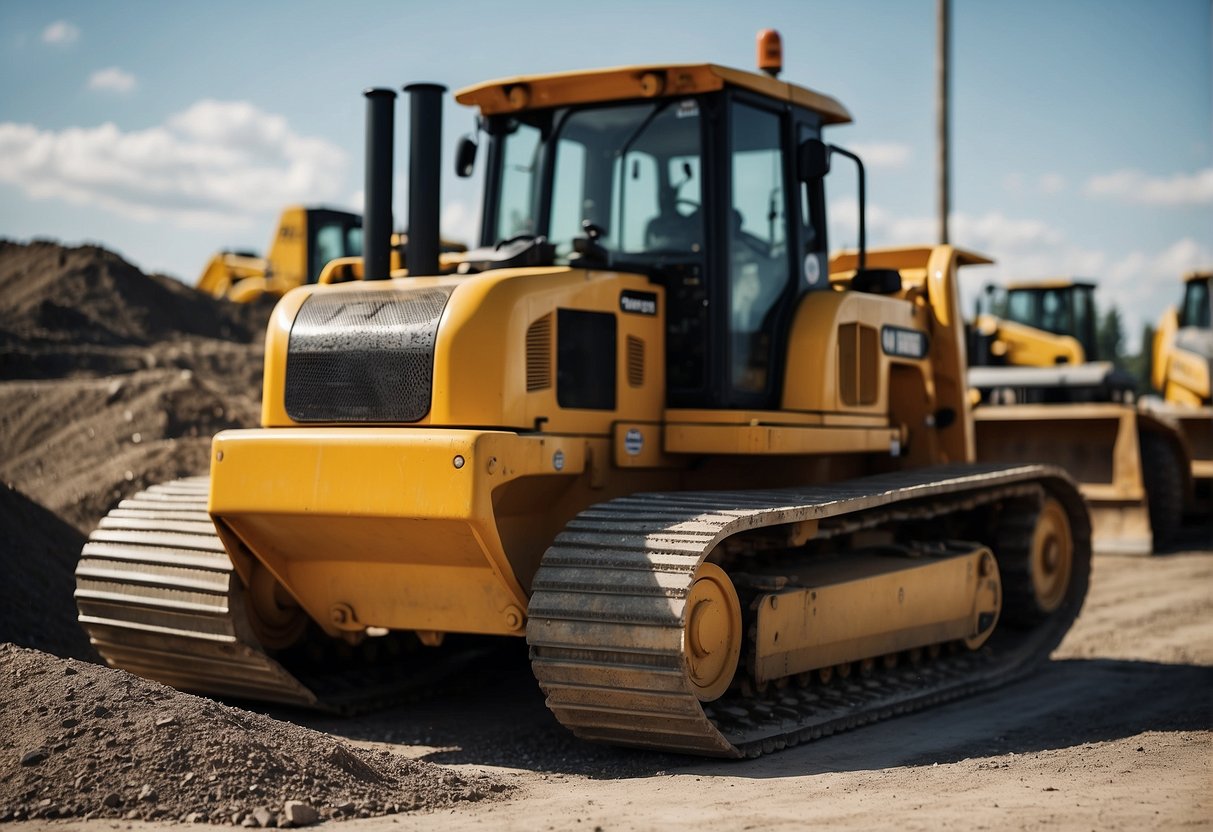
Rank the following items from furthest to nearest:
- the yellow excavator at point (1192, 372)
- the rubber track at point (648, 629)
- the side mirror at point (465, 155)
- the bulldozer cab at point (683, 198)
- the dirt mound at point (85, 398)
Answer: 1. the yellow excavator at point (1192, 372)
2. the dirt mound at point (85, 398)
3. the side mirror at point (465, 155)
4. the bulldozer cab at point (683, 198)
5. the rubber track at point (648, 629)

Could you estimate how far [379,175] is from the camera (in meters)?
6.95

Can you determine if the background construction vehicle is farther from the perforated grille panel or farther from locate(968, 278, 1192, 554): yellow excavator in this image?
the perforated grille panel

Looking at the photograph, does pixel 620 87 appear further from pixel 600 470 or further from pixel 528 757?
pixel 528 757

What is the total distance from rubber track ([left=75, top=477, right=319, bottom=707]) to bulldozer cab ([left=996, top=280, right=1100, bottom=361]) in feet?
56.5

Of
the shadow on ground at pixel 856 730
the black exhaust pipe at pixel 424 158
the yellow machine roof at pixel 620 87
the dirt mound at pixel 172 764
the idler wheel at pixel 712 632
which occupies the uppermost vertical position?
the yellow machine roof at pixel 620 87

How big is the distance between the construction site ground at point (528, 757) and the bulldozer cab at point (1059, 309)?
1172 cm

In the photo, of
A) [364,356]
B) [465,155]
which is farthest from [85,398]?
[364,356]

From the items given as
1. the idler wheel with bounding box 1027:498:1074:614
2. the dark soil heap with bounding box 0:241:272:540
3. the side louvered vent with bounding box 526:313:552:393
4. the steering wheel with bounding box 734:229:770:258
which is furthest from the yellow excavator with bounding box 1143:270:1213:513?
the side louvered vent with bounding box 526:313:552:393

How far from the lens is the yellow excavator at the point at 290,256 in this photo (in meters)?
21.6

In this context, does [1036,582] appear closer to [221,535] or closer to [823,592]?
[823,592]

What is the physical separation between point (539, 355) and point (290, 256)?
1927 cm

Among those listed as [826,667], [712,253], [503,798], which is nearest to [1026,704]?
[826,667]

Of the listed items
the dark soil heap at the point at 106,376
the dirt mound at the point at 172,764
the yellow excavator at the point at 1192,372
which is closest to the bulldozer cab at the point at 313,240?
the dark soil heap at the point at 106,376

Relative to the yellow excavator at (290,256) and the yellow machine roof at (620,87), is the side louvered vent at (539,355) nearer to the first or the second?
the yellow machine roof at (620,87)
